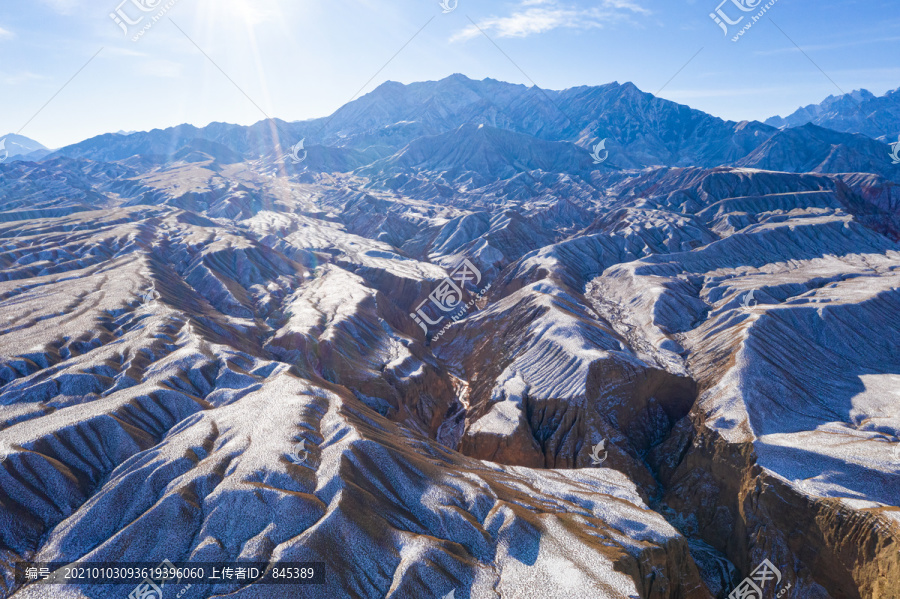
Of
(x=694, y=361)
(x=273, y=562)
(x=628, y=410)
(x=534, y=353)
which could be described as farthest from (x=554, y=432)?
(x=273, y=562)

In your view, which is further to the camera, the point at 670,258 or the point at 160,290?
the point at 670,258

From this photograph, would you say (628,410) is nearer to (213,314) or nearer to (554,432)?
(554,432)

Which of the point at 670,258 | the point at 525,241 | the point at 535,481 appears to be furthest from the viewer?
the point at 525,241
